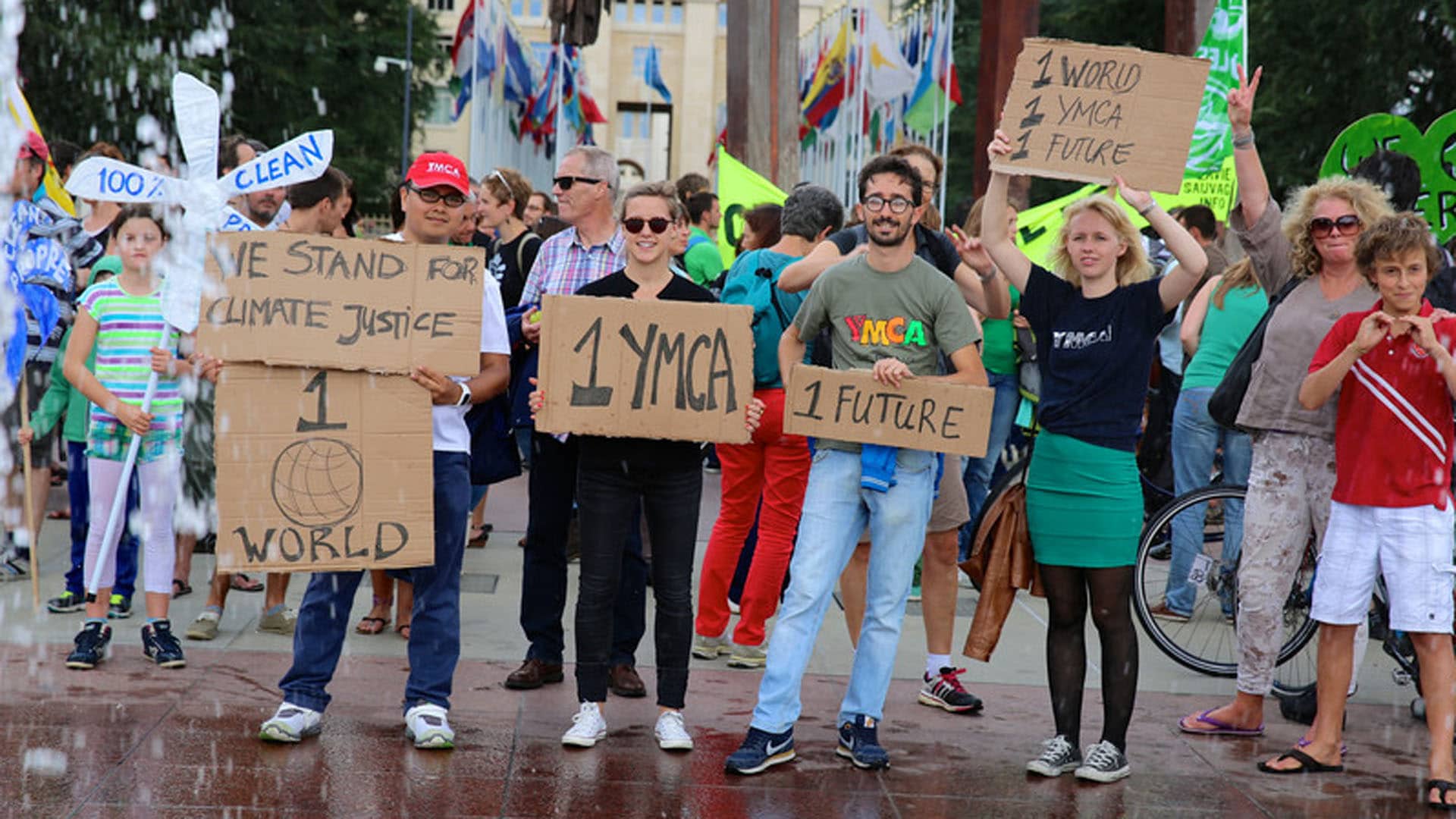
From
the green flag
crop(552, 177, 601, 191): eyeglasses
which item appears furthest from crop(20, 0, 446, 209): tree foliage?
crop(552, 177, 601, 191): eyeglasses

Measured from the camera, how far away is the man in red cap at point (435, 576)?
5.67m

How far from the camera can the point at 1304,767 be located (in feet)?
19.3

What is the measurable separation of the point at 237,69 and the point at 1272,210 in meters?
27.9

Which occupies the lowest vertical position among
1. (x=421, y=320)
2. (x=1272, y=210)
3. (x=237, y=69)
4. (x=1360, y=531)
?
(x=1360, y=531)

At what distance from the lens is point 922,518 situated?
5664mm

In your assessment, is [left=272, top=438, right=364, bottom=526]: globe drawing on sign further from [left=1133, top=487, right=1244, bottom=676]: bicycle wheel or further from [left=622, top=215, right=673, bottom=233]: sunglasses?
[left=1133, top=487, right=1244, bottom=676]: bicycle wheel

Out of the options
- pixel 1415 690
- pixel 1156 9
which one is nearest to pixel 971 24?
pixel 1156 9

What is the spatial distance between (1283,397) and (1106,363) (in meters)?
0.95

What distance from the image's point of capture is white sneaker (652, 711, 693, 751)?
18.7ft

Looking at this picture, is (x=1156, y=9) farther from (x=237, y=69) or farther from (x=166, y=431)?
(x=166, y=431)

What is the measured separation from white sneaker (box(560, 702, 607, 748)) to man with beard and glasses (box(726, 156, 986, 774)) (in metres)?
0.49

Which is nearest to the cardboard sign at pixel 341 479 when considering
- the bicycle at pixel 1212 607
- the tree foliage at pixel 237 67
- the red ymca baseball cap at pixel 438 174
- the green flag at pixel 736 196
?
the red ymca baseball cap at pixel 438 174

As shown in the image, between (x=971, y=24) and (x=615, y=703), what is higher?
(x=971, y=24)

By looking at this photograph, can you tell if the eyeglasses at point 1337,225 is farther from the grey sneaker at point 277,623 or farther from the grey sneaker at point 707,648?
the grey sneaker at point 277,623
